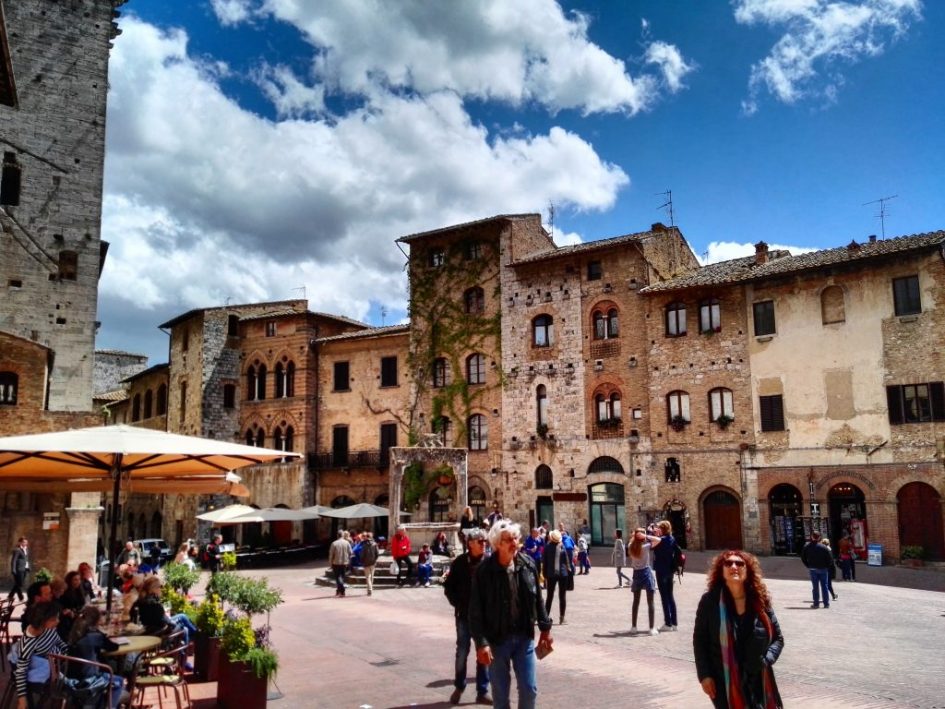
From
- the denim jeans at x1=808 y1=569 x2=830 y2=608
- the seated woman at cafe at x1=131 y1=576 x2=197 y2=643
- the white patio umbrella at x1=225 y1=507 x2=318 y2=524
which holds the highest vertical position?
the white patio umbrella at x1=225 y1=507 x2=318 y2=524

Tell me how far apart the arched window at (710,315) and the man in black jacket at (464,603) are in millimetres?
23630

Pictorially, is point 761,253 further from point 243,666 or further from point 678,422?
point 243,666

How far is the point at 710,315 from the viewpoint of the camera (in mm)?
30609

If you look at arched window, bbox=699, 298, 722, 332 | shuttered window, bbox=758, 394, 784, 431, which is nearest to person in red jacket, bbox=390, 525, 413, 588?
shuttered window, bbox=758, 394, 784, 431

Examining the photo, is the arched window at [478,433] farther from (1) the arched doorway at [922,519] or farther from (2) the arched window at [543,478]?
(1) the arched doorway at [922,519]

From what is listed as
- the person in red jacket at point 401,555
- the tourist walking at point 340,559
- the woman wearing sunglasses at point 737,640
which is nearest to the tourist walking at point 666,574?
the woman wearing sunglasses at point 737,640

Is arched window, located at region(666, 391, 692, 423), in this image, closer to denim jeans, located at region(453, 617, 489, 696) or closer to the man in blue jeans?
the man in blue jeans

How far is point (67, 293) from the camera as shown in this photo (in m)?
29.8

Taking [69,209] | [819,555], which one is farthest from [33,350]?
[819,555]

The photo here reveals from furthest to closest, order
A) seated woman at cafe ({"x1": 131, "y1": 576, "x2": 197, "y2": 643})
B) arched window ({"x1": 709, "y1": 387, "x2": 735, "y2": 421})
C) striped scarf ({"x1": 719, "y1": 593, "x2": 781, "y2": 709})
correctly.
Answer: arched window ({"x1": 709, "y1": 387, "x2": 735, "y2": 421}) → seated woman at cafe ({"x1": 131, "y1": 576, "x2": 197, "y2": 643}) → striped scarf ({"x1": 719, "y1": 593, "x2": 781, "y2": 709})

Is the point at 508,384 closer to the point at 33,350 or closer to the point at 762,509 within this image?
the point at 762,509

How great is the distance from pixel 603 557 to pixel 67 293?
72.3 feet

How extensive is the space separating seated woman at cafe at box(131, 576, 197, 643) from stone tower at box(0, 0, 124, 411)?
22.4 m

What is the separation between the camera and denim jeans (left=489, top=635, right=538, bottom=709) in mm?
6285
